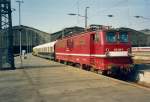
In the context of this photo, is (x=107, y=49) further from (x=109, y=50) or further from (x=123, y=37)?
(x=123, y=37)

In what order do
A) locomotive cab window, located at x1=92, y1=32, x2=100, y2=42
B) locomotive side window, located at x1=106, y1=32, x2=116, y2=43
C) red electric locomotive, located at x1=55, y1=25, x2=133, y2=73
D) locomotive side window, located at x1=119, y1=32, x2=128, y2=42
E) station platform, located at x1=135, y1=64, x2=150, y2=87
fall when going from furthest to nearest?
locomotive cab window, located at x1=92, y1=32, x2=100, y2=42, locomotive side window, located at x1=119, y1=32, x2=128, y2=42, locomotive side window, located at x1=106, y1=32, x2=116, y2=43, red electric locomotive, located at x1=55, y1=25, x2=133, y2=73, station platform, located at x1=135, y1=64, x2=150, y2=87

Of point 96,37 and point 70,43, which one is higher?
point 96,37

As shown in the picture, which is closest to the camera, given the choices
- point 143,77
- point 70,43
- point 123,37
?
point 143,77

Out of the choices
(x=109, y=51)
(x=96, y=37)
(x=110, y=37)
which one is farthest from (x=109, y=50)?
(x=96, y=37)

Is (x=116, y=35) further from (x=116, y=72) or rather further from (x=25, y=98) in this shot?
(x=25, y=98)

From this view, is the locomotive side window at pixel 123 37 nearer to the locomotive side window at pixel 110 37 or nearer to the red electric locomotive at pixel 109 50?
the red electric locomotive at pixel 109 50

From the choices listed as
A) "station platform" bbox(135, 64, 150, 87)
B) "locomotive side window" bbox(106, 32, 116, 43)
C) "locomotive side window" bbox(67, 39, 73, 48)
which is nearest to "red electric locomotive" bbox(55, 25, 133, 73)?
"locomotive side window" bbox(106, 32, 116, 43)

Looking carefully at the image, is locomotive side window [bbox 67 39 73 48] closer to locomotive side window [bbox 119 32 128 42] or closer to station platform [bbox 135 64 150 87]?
locomotive side window [bbox 119 32 128 42]

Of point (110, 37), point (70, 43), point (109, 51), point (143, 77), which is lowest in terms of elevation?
point (143, 77)

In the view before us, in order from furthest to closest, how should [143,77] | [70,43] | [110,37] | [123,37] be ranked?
[70,43], [123,37], [110,37], [143,77]

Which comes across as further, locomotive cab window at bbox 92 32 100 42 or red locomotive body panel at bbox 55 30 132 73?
locomotive cab window at bbox 92 32 100 42

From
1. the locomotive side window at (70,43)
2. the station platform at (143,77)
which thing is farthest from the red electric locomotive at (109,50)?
the locomotive side window at (70,43)

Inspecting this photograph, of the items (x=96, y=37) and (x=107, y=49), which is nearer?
(x=107, y=49)

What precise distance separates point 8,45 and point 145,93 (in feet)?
58.5
